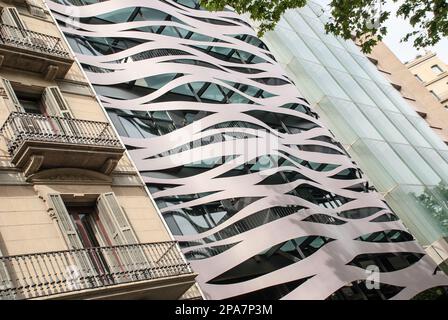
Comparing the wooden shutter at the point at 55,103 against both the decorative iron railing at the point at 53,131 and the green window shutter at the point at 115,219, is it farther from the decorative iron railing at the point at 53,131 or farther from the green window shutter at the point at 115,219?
the green window shutter at the point at 115,219

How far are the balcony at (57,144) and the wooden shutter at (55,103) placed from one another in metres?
0.47

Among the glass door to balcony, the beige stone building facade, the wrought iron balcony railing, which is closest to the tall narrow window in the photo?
the glass door to balcony

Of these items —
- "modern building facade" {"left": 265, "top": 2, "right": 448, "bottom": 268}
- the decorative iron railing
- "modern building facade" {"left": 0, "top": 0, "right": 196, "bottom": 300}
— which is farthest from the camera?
"modern building facade" {"left": 265, "top": 2, "right": 448, "bottom": 268}

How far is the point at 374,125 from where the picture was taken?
22891mm

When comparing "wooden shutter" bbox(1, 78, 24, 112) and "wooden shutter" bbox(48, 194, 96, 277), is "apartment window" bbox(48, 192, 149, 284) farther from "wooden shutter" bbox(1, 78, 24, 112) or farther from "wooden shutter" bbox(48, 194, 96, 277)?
"wooden shutter" bbox(1, 78, 24, 112)

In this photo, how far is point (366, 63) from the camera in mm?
29266

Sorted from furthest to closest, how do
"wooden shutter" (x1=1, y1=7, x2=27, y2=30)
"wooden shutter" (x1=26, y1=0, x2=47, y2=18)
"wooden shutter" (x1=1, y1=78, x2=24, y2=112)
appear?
"wooden shutter" (x1=26, y1=0, x2=47, y2=18)
"wooden shutter" (x1=1, y1=7, x2=27, y2=30)
"wooden shutter" (x1=1, y1=78, x2=24, y2=112)

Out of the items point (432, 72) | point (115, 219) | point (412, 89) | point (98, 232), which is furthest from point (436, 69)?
point (98, 232)

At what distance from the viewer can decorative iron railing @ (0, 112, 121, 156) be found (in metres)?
10.7

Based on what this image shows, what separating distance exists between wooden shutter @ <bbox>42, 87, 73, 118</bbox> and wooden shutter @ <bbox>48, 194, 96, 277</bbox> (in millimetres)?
2777

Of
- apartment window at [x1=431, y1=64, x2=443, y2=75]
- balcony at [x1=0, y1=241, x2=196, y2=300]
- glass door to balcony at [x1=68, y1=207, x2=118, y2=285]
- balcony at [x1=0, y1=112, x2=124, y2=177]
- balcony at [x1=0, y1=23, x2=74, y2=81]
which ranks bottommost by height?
balcony at [x1=0, y1=241, x2=196, y2=300]

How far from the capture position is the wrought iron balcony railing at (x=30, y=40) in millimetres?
12695

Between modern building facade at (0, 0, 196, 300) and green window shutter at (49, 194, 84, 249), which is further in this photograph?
green window shutter at (49, 194, 84, 249)
